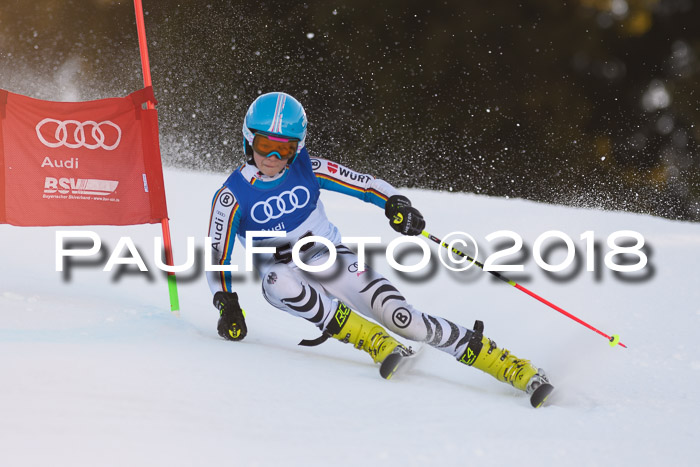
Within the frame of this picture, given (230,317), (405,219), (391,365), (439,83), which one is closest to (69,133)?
(230,317)

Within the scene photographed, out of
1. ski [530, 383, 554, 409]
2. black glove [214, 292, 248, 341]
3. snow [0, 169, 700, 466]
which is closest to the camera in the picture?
snow [0, 169, 700, 466]

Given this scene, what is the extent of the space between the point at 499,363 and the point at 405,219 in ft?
2.35

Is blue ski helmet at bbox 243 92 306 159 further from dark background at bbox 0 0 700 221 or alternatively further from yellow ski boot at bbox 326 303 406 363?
dark background at bbox 0 0 700 221

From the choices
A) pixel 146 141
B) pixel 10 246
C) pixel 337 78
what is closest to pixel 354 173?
pixel 146 141

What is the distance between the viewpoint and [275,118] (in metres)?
2.89

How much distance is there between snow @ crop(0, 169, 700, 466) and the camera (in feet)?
6.15

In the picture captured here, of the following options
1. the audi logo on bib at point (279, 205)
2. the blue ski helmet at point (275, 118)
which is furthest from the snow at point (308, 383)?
the blue ski helmet at point (275, 118)

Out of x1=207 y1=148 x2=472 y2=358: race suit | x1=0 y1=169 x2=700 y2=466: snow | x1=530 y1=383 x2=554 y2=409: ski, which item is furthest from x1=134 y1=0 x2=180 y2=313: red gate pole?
x1=530 y1=383 x2=554 y2=409: ski

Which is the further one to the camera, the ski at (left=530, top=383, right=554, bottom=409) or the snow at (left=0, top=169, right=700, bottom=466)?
the ski at (left=530, top=383, right=554, bottom=409)

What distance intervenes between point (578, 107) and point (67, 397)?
38.4 feet

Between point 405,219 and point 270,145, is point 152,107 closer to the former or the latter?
point 270,145

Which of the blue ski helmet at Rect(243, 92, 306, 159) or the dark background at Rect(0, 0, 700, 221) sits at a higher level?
the dark background at Rect(0, 0, 700, 221)

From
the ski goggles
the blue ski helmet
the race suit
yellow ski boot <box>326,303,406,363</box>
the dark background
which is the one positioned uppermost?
the dark background

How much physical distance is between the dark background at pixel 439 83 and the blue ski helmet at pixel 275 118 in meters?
9.26
